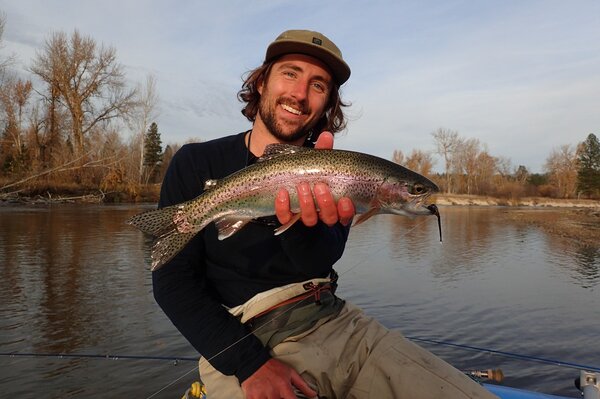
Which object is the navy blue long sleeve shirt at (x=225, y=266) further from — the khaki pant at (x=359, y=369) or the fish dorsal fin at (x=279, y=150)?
the fish dorsal fin at (x=279, y=150)

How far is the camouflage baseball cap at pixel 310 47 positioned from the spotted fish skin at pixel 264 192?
99 centimetres

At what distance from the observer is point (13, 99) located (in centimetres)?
4581

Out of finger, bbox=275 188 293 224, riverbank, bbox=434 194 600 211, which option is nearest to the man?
finger, bbox=275 188 293 224

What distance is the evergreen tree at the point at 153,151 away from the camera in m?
72.6

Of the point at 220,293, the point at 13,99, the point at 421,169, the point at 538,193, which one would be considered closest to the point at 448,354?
the point at 220,293

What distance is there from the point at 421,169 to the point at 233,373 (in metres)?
92.7

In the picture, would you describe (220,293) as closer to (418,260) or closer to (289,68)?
(289,68)

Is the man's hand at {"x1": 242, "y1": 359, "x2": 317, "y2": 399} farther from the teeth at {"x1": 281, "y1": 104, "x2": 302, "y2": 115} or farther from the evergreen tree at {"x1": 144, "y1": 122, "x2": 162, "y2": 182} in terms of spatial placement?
the evergreen tree at {"x1": 144, "y1": 122, "x2": 162, "y2": 182}

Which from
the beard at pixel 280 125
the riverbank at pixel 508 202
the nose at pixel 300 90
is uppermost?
the nose at pixel 300 90

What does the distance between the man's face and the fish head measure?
98cm

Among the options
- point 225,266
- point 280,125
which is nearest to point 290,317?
point 225,266

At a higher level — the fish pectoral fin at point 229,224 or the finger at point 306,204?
the finger at point 306,204

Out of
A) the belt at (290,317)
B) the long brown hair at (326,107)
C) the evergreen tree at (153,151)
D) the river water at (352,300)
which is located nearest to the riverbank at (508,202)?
the evergreen tree at (153,151)

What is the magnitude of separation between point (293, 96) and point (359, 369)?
2136 mm
